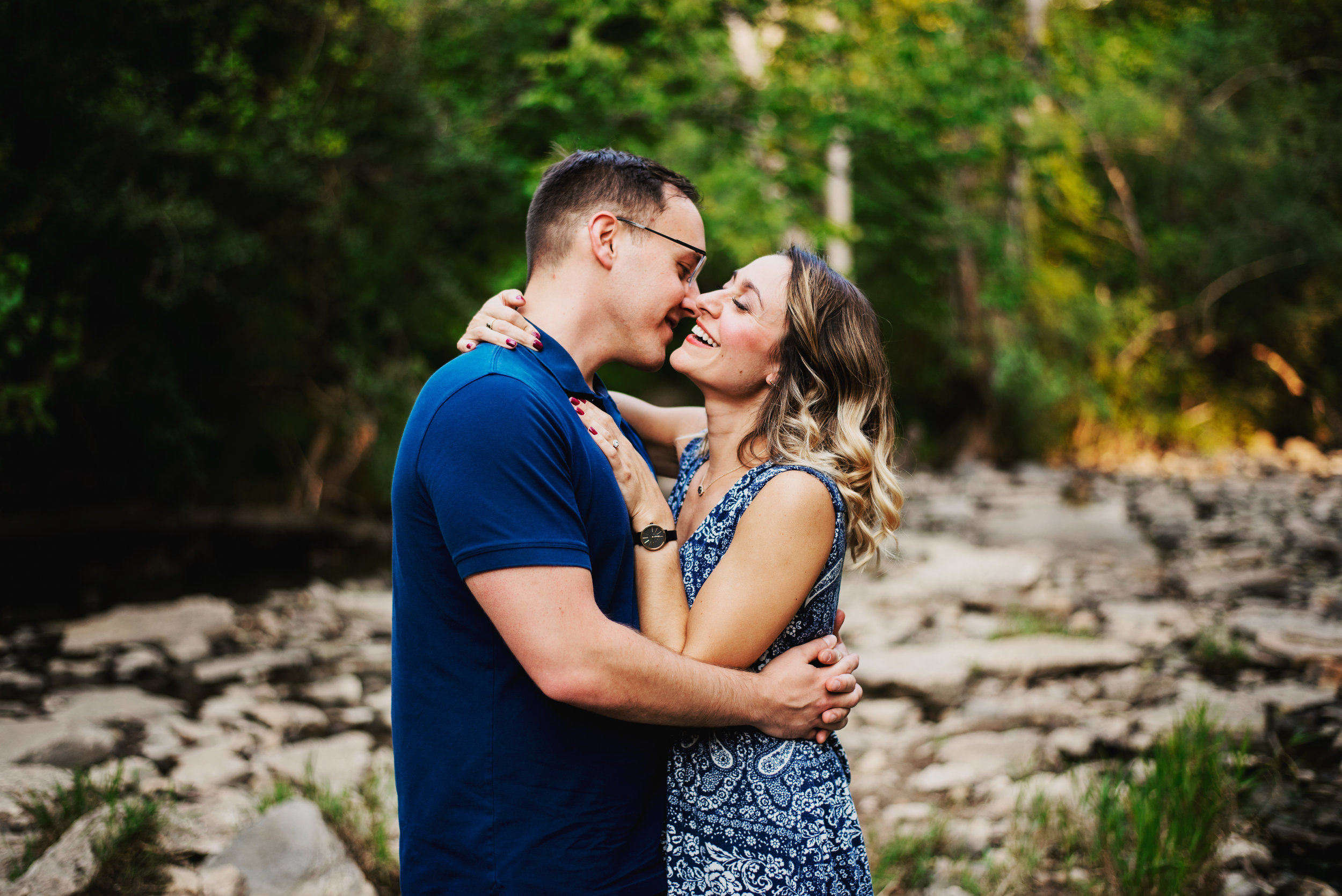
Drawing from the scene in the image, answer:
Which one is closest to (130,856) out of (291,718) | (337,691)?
(291,718)

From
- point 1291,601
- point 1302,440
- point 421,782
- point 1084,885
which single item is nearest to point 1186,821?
point 1084,885

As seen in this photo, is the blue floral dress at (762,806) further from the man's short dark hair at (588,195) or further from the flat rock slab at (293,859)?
the flat rock slab at (293,859)

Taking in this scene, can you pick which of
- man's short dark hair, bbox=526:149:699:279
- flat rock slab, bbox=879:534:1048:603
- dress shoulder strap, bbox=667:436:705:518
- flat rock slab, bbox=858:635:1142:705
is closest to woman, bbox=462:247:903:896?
dress shoulder strap, bbox=667:436:705:518

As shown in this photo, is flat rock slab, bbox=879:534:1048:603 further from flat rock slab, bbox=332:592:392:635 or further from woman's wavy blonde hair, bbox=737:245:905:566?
woman's wavy blonde hair, bbox=737:245:905:566

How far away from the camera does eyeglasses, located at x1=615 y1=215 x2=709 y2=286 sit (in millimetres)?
2320

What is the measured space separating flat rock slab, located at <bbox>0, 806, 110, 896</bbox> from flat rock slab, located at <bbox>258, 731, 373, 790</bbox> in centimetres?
96

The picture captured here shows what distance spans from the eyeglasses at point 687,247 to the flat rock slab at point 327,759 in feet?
9.35

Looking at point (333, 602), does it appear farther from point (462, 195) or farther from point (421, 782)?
point (421, 782)

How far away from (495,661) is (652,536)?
1.39 ft

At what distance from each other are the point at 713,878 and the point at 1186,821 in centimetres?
229

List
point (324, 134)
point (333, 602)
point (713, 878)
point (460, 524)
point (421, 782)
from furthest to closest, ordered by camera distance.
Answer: point (324, 134), point (333, 602), point (713, 878), point (421, 782), point (460, 524)

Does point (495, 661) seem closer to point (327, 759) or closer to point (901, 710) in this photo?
point (327, 759)

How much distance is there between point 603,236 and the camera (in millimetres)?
2297

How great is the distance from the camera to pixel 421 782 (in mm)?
1945
